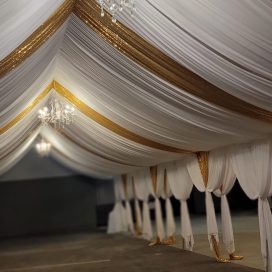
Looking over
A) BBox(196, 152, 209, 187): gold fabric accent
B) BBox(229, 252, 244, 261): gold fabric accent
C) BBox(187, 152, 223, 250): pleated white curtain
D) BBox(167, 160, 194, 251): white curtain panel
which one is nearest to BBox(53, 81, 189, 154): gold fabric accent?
BBox(196, 152, 209, 187): gold fabric accent

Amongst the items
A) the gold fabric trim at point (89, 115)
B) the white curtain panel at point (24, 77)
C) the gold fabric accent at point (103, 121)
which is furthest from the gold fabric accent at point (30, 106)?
the white curtain panel at point (24, 77)

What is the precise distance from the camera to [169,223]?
1052cm

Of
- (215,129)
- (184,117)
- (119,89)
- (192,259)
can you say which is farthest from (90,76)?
(192,259)

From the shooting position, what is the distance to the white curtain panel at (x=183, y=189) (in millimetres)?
9164

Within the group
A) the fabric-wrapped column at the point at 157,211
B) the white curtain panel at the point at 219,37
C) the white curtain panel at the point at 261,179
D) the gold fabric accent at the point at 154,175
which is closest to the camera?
the white curtain panel at the point at 219,37

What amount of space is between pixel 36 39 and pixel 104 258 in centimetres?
591

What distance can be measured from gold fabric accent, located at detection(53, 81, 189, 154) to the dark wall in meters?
10.8

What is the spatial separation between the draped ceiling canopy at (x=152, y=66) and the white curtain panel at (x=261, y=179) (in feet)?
0.76

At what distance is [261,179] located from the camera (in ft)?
20.1

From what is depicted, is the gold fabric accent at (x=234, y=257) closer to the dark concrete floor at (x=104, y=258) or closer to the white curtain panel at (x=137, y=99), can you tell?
the dark concrete floor at (x=104, y=258)

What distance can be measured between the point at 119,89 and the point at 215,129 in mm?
1391

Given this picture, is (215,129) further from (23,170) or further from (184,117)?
(23,170)

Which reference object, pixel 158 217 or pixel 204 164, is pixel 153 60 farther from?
pixel 158 217

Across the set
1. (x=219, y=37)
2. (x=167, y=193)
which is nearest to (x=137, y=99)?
(x=219, y=37)
